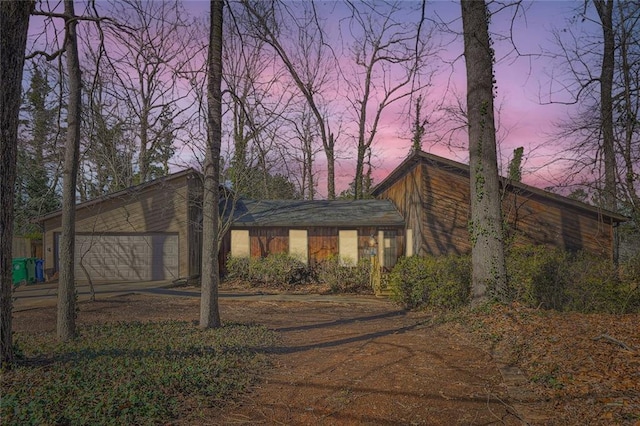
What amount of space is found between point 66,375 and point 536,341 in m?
6.34

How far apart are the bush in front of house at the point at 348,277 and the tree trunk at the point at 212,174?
374 inches

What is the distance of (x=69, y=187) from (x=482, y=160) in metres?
8.52

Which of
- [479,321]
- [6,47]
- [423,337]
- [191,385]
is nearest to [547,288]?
[479,321]

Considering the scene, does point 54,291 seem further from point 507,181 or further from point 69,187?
point 507,181

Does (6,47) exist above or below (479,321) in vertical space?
above

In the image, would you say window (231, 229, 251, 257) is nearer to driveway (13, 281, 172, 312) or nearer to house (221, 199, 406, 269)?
house (221, 199, 406, 269)

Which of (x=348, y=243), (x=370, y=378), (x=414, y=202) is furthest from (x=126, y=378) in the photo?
(x=348, y=243)

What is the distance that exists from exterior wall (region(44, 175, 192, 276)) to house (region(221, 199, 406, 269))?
2302mm

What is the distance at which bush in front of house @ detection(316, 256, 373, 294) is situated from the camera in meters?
18.2

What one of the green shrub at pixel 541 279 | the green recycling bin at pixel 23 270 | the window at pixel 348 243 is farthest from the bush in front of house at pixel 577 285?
the green recycling bin at pixel 23 270

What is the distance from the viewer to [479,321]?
823cm

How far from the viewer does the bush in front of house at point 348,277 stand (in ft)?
59.7

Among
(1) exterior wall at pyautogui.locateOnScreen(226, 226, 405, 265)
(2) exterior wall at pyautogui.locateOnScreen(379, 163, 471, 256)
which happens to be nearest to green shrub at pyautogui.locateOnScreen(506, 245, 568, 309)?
(2) exterior wall at pyautogui.locateOnScreen(379, 163, 471, 256)

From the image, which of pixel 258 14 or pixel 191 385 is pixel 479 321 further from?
pixel 258 14
